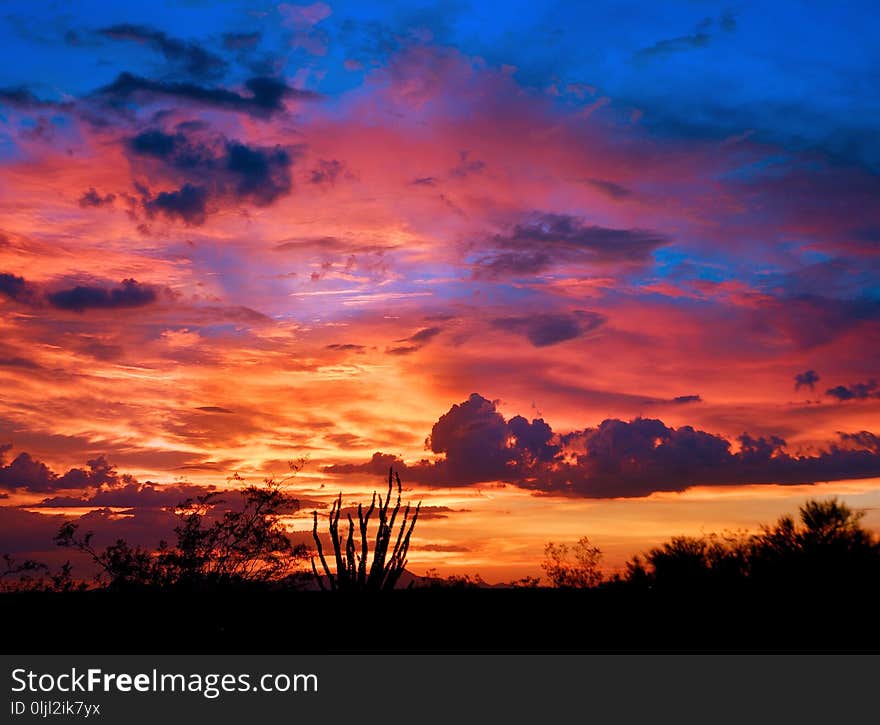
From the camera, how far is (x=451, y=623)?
2214 cm

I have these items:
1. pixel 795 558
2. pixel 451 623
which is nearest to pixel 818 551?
pixel 795 558

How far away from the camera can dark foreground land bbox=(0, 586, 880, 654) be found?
18.0 metres

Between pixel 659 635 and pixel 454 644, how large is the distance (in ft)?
14.9

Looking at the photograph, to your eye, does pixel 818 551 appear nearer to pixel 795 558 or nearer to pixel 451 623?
pixel 795 558

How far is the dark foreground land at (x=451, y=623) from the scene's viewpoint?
709 inches

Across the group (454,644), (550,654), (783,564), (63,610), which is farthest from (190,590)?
(783,564)

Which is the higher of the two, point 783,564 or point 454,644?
point 783,564
